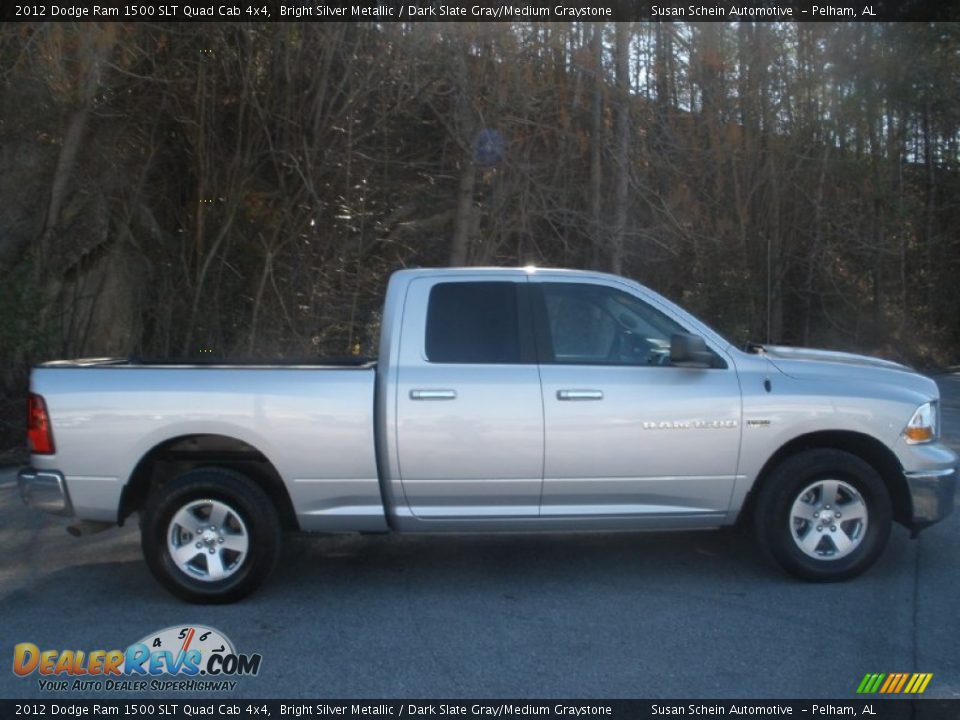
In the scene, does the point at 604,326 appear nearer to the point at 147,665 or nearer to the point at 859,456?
the point at 859,456

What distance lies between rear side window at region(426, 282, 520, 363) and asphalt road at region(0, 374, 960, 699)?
4.85ft

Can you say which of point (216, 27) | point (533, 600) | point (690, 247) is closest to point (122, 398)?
point (533, 600)

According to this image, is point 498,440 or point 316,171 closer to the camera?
point 498,440

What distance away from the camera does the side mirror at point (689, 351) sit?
19.9ft

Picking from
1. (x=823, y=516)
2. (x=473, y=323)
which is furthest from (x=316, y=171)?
(x=823, y=516)

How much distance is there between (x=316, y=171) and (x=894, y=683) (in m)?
10.8

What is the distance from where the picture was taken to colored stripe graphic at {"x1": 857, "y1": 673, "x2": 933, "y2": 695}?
4.79 metres

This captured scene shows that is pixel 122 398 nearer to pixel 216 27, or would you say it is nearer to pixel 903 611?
pixel 903 611

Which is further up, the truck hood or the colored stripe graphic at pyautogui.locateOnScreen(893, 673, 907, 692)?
the truck hood

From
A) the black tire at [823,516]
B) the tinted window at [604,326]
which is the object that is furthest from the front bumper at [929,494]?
the tinted window at [604,326]

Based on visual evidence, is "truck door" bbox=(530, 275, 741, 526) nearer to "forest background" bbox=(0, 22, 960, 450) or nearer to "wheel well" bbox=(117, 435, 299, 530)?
"wheel well" bbox=(117, 435, 299, 530)

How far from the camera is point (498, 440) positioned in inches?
240
